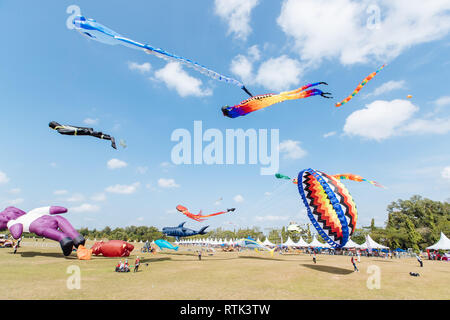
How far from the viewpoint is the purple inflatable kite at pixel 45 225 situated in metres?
23.6

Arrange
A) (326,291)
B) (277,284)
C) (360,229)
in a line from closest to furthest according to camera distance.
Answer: (326,291)
(277,284)
(360,229)

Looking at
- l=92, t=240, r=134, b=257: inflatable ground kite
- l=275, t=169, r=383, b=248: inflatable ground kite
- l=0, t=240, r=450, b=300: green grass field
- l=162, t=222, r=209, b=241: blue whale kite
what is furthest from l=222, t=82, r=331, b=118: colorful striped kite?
l=162, t=222, r=209, b=241: blue whale kite

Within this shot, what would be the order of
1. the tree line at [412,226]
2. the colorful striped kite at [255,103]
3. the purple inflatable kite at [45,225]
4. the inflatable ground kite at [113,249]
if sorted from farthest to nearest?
the tree line at [412,226], the inflatable ground kite at [113,249], the purple inflatable kite at [45,225], the colorful striped kite at [255,103]

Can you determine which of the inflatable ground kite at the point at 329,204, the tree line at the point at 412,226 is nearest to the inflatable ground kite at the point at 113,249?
the inflatable ground kite at the point at 329,204

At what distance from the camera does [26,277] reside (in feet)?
48.2

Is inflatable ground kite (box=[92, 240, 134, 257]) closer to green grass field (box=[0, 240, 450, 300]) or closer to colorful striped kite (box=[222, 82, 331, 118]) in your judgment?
green grass field (box=[0, 240, 450, 300])

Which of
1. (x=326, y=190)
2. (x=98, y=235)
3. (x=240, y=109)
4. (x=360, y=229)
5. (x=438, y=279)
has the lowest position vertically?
(x=98, y=235)

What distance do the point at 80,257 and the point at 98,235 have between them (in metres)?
96.5

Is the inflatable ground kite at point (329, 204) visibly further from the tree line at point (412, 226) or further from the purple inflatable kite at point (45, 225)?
the tree line at point (412, 226)

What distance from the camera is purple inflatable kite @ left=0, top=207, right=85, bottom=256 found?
77.4ft
